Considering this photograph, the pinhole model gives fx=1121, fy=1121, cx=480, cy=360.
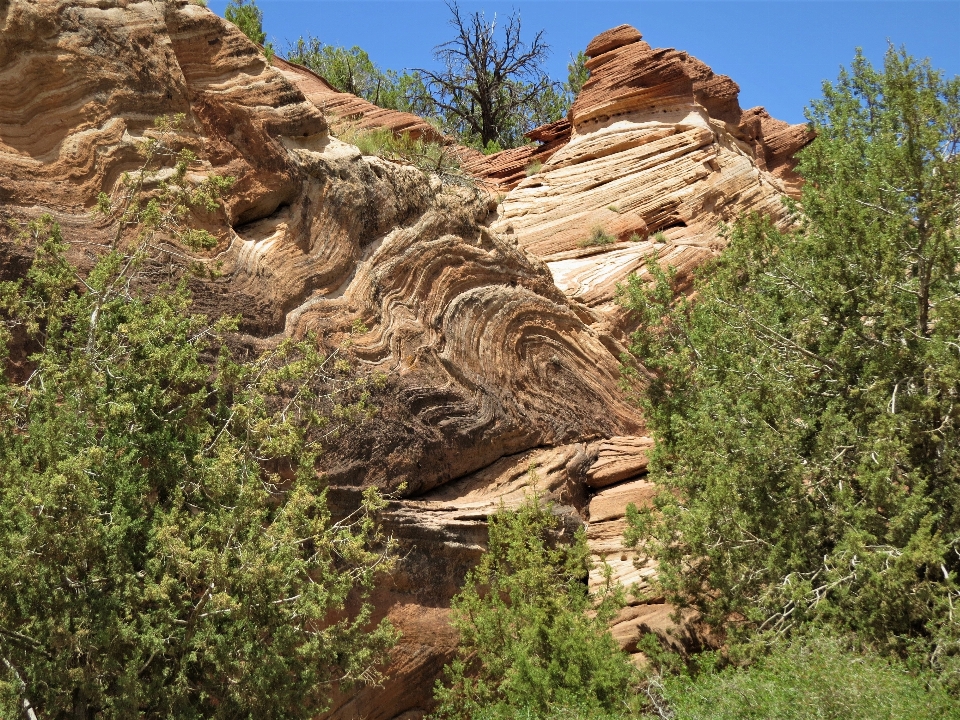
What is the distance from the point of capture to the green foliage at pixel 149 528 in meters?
9.17

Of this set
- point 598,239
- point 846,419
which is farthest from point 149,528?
point 598,239

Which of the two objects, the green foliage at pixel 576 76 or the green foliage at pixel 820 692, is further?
the green foliage at pixel 576 76

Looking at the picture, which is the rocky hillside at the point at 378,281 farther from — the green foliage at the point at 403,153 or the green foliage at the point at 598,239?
the green foliage at the point at 598,239

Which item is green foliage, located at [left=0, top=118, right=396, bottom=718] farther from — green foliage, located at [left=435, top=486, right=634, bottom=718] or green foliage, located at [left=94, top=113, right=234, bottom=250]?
green foliage, located at [left=435, top=486, right=634, bottom=718]

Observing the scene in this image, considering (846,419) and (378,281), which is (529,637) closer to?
(846,419)

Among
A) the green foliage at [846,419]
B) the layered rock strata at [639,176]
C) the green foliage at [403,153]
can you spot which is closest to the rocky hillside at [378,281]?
the green foliage at [403,153]

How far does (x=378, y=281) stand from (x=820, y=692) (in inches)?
302

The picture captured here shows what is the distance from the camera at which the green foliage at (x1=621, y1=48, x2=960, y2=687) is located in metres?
11.0

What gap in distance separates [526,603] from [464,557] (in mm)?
1669

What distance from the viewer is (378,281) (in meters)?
14.6

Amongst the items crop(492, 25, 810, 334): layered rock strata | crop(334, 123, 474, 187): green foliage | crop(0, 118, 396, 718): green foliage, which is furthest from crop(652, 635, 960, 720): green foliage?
crop(492, 25, 810, 334): layered rock strata

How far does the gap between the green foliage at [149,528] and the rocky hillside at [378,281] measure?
5.17 ft

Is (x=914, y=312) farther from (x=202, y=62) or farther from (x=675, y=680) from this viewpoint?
(x=202, y=62)

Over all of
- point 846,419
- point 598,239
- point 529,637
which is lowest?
point 529,637
